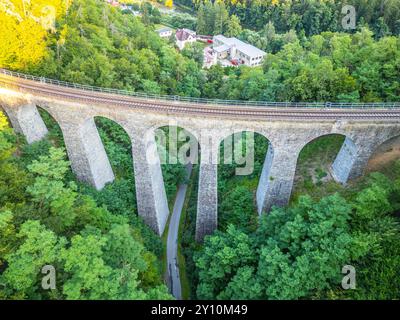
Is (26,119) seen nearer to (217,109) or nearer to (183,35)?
(217,109)

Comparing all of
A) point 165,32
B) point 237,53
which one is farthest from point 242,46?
point 165,32

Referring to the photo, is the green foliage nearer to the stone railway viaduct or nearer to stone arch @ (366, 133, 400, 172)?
the stone railway viaduct

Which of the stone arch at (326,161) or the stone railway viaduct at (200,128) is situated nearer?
the stone railway viaduct at (200,128)

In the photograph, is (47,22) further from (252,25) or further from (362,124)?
(252,25)

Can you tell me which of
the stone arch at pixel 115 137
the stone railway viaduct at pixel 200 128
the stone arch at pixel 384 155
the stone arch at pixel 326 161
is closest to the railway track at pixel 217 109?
the stone railway viaduct at pixel 200 128

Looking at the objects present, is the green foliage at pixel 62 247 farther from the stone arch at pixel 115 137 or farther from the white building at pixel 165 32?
the white building at pixel 165 32

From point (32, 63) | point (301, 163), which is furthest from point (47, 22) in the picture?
point (301, 163)

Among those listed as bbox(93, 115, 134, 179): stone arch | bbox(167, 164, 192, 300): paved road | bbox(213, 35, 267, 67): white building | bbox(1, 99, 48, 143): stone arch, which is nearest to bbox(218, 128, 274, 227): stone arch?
bbox(167, 164, 192, 300): paved road
